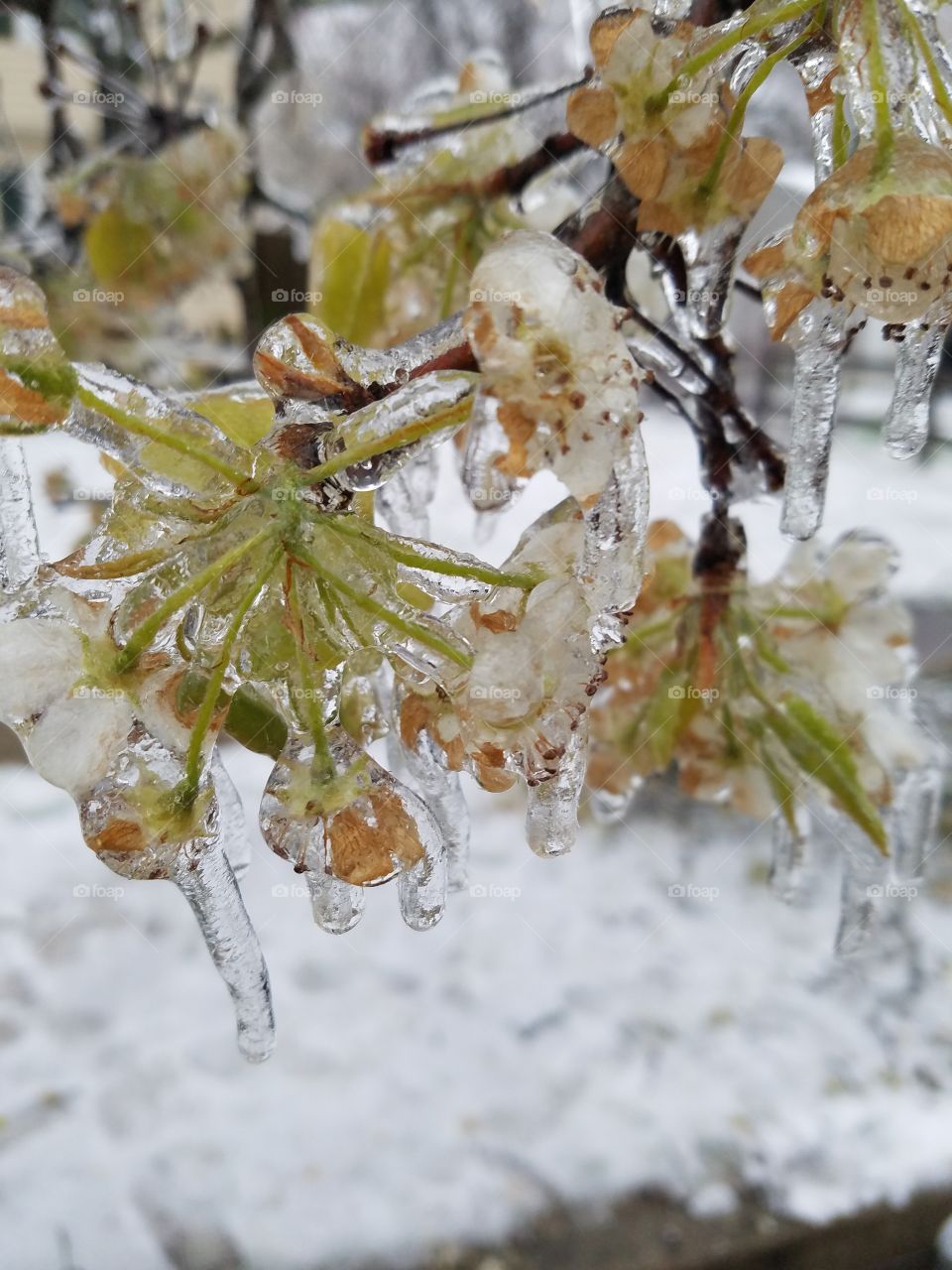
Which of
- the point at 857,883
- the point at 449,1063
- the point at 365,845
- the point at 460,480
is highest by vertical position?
the point at 460,480

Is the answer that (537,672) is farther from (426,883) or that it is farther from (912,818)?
(912,818)

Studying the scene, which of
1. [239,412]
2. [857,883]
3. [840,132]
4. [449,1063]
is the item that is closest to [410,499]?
[239,412]

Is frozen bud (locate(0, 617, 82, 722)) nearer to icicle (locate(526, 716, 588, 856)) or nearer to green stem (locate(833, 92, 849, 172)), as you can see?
icicle (locate(526, 716, 588, 856))

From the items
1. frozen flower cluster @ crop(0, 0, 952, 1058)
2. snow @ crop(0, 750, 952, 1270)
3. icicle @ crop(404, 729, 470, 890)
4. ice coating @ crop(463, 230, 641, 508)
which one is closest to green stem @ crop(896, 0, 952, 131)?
frozen flower cluster @ crop(0, 0, 952, 1058)

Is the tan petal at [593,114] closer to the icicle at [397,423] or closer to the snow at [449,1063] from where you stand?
the icicle at [397,423]

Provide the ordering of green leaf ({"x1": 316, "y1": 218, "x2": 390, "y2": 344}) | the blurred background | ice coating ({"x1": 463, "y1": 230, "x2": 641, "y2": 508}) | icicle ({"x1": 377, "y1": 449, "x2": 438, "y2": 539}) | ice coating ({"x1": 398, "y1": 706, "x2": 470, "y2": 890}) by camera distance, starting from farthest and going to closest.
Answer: the blurred background → green leaf ({"x1": 316, "y1": 218, "x2": 390, "y2": 344}) → icicle ({"x1": 377, "y1": 449, "x2": 438, "y2": 539}) → ice coating ({"x1": 398, "y1": 706, "x2": 470, "y2": 890}) → ice coating ({"x1": 463, "y1": 230, "x2": 641, "y2": 508})

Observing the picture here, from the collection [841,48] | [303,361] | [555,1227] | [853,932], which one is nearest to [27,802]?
[555,1227]
